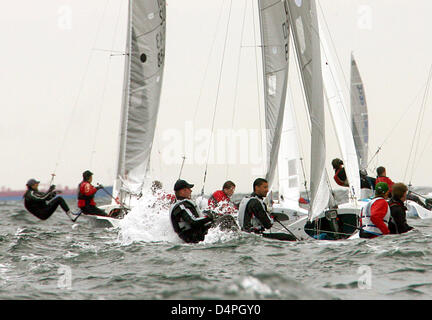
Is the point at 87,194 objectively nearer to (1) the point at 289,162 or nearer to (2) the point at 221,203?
(2) the point at 221,203

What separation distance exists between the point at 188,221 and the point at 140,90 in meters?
9.92

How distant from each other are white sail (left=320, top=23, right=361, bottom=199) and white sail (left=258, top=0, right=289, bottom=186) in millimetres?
3518

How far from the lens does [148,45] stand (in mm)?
19703

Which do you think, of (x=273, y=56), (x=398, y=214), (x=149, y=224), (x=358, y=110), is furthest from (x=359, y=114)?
(x=398, y=214)

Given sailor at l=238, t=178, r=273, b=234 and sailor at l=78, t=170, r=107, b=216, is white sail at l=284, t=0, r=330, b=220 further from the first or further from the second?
sailor at l=78, t=170, r=107, b=216

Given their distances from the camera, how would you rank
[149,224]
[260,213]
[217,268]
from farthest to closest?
[149,224], [260,213], [217,268]

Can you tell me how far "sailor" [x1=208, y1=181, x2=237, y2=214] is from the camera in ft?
42.5

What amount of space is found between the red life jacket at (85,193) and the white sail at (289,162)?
629 centimetres

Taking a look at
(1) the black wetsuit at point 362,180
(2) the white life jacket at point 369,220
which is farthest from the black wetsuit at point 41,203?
(2) the white life jacket at point 369,220

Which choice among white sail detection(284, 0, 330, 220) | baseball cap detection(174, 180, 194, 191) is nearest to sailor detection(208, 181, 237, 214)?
white sail detection(284, 0, 330, 220)

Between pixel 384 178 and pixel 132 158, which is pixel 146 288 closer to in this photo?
pixel 384 178

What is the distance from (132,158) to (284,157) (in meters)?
4.28

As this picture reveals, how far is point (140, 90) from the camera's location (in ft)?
64.4

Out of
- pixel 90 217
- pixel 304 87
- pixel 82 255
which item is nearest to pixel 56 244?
pixel 82 255
